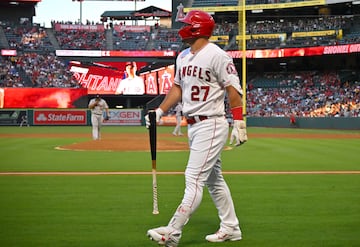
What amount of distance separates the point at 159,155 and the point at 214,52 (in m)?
12.5

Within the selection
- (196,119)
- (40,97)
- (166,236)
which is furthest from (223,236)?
(40,97)

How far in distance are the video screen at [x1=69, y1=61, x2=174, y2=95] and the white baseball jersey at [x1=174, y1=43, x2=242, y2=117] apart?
4858 cm

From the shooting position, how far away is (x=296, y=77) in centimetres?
5366

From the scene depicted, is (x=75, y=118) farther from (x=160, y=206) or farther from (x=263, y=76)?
(x=160, y=206)

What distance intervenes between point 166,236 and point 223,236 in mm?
735

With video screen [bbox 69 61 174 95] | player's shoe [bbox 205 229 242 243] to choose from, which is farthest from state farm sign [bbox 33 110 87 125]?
player's shoe [bbox 205 229 242 243]

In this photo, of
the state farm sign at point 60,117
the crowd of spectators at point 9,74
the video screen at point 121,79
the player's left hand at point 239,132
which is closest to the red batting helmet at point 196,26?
the player's left hand at point 239,132

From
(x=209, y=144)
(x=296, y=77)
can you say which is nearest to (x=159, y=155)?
(x=209, y=144)

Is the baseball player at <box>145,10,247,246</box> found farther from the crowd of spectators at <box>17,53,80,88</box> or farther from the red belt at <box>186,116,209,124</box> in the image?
the crowd of spectators at <box>17,53,80,88</box>

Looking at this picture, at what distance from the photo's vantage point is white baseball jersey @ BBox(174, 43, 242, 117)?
570 centimetres

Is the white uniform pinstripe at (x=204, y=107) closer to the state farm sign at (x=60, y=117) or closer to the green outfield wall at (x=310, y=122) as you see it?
the green outfield wall at (x=310, y=122)

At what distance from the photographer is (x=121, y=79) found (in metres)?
55.1

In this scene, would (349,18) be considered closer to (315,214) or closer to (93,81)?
(93,81)

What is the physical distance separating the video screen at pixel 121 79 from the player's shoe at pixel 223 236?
4844 cm
